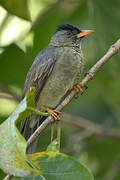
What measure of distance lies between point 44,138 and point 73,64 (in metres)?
1.35

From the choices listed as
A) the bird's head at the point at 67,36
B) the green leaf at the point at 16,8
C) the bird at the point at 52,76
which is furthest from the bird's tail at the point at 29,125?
the green leaf at the point at 16,8

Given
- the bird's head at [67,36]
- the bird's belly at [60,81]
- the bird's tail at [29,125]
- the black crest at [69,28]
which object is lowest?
the bird's tail at [29,125]

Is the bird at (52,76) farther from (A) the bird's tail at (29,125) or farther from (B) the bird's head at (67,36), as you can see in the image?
(B) the bird's head at (67,36)

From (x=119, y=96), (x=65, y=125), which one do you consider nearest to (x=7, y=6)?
(x=119, y=96)

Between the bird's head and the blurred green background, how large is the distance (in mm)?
93

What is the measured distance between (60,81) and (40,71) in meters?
0.25

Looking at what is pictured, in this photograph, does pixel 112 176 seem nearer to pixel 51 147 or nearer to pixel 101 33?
pixel 101 33

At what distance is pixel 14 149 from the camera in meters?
2.14

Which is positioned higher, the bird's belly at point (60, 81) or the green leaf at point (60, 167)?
the bird's belly at point (60, 81)

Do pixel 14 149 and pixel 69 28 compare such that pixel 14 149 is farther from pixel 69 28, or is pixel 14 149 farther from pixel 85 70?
pixel 69 28

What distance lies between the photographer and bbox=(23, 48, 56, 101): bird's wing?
4.12 meters

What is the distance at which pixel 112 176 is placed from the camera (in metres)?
4.81

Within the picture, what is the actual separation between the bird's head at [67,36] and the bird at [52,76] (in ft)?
0.36

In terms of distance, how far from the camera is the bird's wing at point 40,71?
13.5 ft
